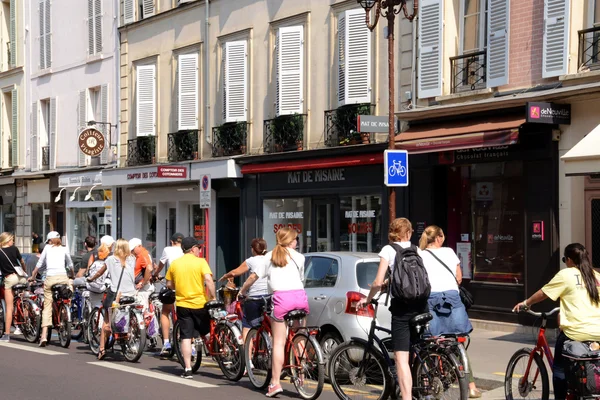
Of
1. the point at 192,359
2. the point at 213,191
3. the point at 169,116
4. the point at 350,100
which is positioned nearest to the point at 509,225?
the point at 350,100

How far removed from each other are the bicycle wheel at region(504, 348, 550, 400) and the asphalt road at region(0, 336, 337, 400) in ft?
6.82

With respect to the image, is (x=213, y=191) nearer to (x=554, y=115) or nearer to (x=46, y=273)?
(x=46, y=273)

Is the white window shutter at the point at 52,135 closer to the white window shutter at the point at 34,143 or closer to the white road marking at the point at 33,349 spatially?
the white window shutter at the point at 34,143

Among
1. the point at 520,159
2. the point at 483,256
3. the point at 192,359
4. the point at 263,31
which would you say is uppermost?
the point at 263,31

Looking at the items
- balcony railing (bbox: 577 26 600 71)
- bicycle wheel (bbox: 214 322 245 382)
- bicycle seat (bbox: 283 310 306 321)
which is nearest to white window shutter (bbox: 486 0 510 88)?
balcony railing (bbox: 577 26 600 71)

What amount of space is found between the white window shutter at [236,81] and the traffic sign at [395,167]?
31.3 ft

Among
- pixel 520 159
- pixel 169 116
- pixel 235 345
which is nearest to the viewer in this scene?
pixel 235 345

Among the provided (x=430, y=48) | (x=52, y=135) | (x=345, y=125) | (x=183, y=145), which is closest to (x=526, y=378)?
(x=430, y=48)

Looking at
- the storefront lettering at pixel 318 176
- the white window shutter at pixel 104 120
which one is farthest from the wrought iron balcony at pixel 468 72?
the white window shutter at pixel 104 120

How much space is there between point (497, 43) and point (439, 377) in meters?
8.89

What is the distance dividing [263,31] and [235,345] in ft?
40.9

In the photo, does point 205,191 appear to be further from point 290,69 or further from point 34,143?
point 34,143

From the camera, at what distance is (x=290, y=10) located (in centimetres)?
2156

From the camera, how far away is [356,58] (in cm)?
1939
